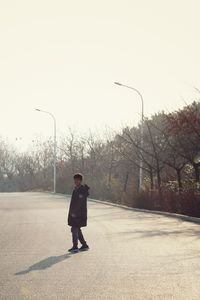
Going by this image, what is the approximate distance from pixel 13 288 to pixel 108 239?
7193 mm

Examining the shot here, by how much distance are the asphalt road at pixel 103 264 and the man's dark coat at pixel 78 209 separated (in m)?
0.65

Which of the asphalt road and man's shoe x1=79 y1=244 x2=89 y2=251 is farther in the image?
man's shoe x1=79 y1=244 x2=89 y2=251

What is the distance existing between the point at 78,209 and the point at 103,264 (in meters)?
2.73

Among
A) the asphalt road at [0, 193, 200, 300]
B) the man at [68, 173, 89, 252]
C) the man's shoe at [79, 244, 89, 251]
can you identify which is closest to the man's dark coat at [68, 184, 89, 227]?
the man at [68, 173, 89, 252]

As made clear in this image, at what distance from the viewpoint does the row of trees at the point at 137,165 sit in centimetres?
2848

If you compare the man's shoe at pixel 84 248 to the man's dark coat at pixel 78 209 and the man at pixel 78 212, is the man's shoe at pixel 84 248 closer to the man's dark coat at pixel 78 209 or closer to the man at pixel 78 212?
the man at pixel 78 212

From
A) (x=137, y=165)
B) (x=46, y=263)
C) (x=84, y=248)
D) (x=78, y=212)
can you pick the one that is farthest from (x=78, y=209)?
(x=137, y=165)

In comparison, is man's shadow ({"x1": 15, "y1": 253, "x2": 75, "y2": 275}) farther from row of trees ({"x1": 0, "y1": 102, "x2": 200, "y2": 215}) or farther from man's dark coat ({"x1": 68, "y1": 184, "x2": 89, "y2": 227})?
row of trees ({"x1": 0, "y1": 102, "x2": 200, "y2": 215})

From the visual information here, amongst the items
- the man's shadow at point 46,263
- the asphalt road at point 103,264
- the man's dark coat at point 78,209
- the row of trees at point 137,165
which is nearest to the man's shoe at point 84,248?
the asphalt road at point 103,264

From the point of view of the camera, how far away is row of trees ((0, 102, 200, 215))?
93.5 ft

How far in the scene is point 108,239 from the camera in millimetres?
15711

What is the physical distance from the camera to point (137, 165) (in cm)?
3425

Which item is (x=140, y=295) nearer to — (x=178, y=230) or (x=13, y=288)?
(x=13, y=288)

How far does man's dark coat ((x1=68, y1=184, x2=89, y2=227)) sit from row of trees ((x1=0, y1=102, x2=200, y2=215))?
1124cm
